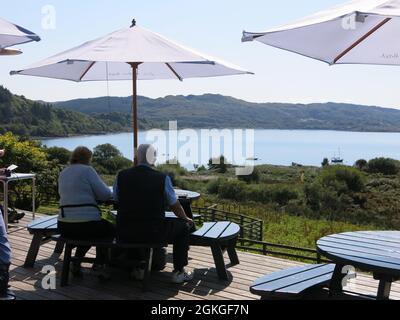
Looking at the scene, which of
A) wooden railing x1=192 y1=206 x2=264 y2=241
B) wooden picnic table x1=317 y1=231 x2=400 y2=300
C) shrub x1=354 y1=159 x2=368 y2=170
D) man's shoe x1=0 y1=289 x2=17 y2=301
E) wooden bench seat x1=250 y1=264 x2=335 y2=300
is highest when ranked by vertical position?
wooden picnic table x1=317 y1=231 x2=400 y2=300

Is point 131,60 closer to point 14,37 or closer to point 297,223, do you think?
point 14,37

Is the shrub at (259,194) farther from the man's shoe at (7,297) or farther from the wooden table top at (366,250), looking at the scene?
the man's shoe at (7,297)

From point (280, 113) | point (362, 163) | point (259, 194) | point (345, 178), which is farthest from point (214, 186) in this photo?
A: point (280, 113)

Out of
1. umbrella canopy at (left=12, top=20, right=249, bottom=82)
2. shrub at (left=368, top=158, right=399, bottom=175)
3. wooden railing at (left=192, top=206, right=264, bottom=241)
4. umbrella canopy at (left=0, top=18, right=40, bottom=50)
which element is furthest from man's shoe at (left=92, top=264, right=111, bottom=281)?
shrub at (left=368, top=158, right=399, bottom=175)

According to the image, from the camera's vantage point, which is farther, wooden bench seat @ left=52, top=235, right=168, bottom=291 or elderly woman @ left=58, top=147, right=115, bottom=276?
elderly woman @ left=58, top=147, right=115, bottom=276

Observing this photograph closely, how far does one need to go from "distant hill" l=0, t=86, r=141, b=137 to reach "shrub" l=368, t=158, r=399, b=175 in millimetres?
37768

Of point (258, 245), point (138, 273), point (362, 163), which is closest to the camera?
point (138, 273)

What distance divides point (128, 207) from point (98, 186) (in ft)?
1.27

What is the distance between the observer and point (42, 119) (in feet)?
214

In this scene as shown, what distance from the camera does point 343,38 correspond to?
4.15 metres

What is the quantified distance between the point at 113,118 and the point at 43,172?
1597cm

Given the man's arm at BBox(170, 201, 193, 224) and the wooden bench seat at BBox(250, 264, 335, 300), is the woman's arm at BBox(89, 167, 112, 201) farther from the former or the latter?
the wooden bench seat at BBox(250, 264, 335, 300)

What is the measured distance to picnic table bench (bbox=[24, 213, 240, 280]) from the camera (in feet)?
14.9

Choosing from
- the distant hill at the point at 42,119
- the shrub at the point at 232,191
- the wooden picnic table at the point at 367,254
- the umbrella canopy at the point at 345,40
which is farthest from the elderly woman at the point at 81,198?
the distant hill at the point at 42,119
